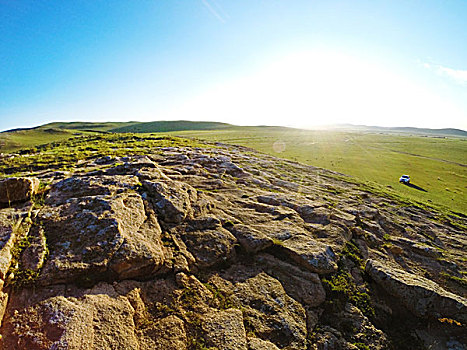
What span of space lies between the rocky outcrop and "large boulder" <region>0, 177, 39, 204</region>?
4.4 inches

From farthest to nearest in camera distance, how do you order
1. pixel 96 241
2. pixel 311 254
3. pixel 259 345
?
pixel 311 254
pixel 96 241
pixel 259 345

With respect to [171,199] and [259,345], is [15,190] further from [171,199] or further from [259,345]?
[259,345]

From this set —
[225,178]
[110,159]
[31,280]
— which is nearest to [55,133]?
[110,159]

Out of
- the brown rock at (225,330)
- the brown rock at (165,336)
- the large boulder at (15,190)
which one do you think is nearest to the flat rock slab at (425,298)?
the brown rock at (225,330)

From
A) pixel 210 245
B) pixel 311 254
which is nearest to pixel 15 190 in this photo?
pixel 210 245

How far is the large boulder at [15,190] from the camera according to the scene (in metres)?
10.0

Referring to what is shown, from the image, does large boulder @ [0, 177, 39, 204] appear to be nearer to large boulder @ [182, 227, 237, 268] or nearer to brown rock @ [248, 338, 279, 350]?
large boulder @ [182, 227, 237, 268]

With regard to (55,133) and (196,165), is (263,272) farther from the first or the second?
(55,133)

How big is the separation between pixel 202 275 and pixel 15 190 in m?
9.62

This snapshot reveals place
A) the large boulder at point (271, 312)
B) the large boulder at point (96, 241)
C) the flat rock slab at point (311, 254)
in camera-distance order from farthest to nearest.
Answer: the flat rock slab at point (311, 254), the large boulder at point (271, 312), the large boulder at point (96, 241)

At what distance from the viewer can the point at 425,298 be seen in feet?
33.4

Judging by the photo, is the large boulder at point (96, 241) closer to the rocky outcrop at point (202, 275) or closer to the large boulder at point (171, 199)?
the rocky outcrop at point (202, 275)

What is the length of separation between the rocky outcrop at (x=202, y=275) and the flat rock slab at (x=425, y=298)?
0.15 feet

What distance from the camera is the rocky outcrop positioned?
6.89 metres
